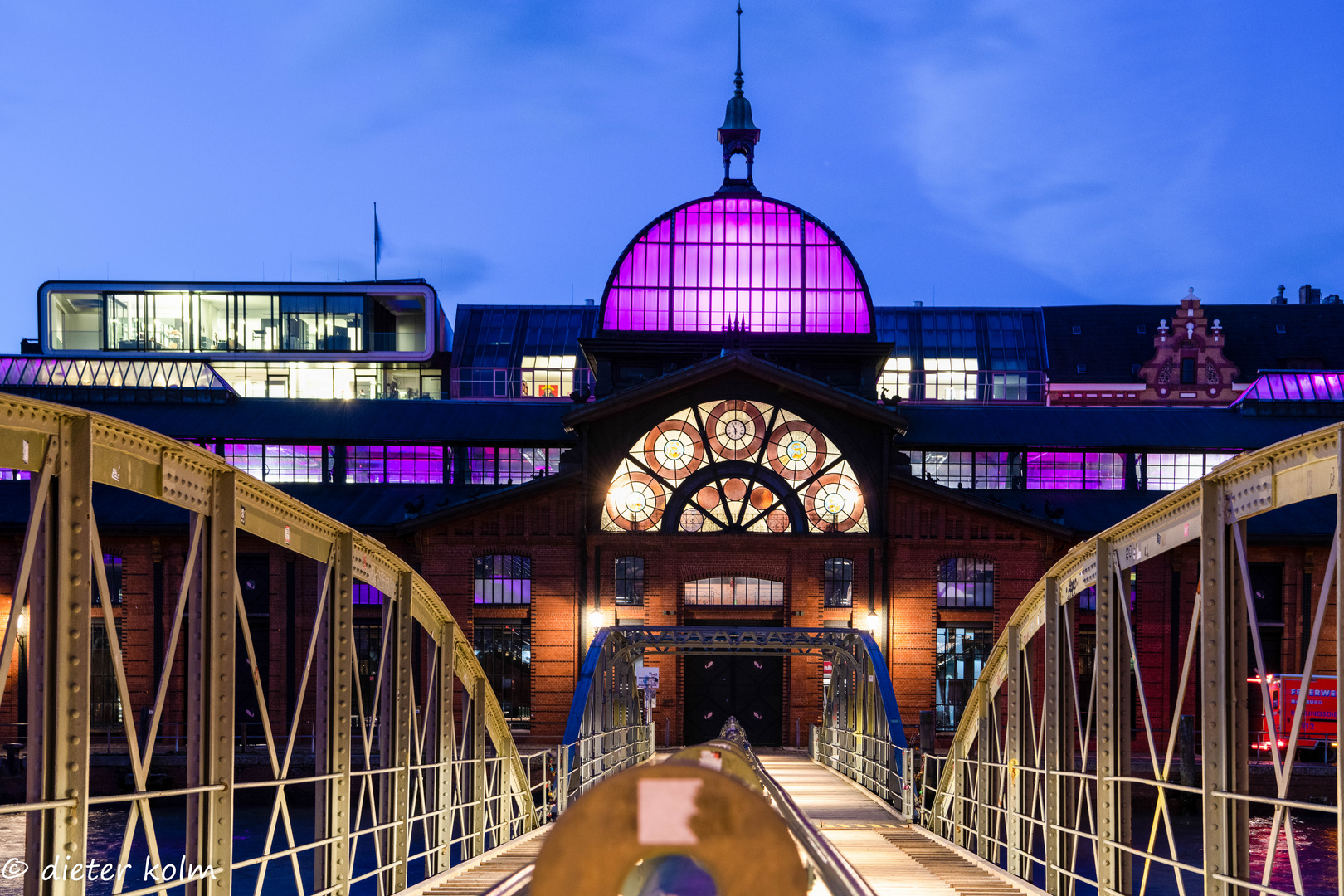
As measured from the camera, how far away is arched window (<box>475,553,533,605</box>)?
33.5 metres

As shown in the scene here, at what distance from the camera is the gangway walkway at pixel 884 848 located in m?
11.5

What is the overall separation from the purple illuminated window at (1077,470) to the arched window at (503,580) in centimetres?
1609

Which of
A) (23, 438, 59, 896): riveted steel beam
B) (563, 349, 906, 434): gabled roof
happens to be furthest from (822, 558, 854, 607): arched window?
(23, 438, 59, 896): riveted steel beam

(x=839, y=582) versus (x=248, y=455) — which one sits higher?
(x=248, y=455)

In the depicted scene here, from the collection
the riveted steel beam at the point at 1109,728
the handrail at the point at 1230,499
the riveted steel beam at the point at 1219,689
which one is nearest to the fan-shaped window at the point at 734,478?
the handrail at the point at 1230,499

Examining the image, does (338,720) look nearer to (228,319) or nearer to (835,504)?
(835,504)

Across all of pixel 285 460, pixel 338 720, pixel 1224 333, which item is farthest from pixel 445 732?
pixel 1224 333

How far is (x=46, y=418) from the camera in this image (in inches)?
233

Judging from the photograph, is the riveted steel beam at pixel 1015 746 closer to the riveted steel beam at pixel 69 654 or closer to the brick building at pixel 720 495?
the riveted steel beam at pixel 69 654

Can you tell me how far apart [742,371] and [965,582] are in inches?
344

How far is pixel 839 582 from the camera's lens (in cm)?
3306

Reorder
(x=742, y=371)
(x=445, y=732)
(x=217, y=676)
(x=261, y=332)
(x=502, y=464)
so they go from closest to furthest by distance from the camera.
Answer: (x=217, y=676) < (x=445, y=732) < (x=742, y=371) < (x=502, y=464) < (x=261, y=332)

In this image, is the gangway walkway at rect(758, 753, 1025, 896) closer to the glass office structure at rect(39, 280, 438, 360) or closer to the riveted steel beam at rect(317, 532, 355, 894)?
the riveted steel beam at rect(317, 532, 355, 894)

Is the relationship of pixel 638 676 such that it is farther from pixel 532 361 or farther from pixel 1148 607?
pixel 532 361
